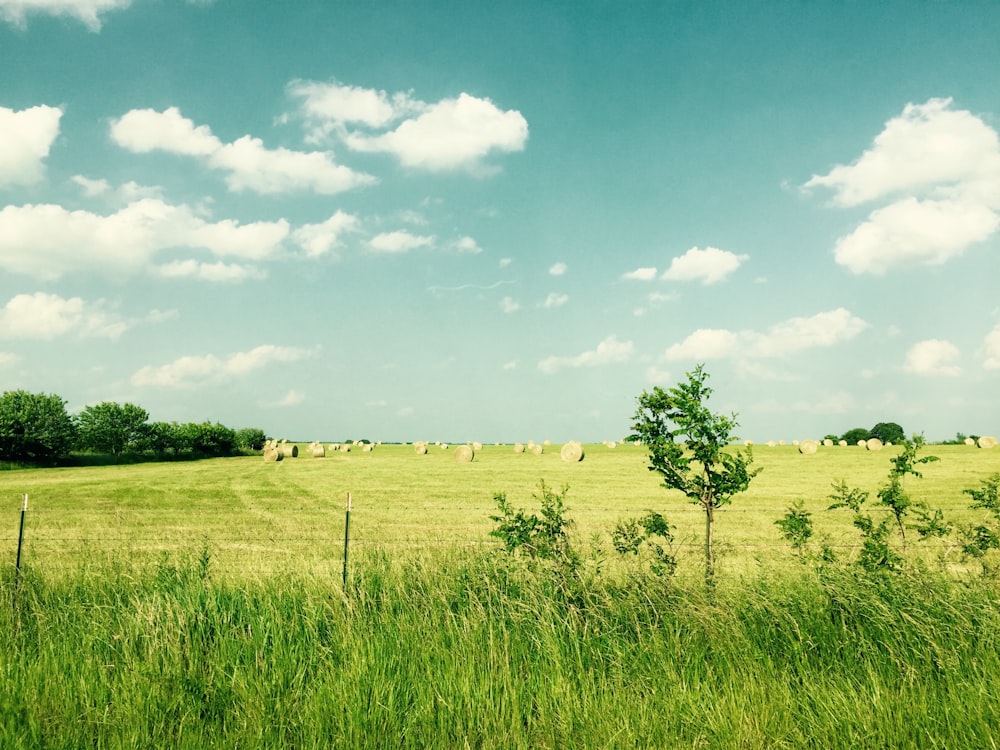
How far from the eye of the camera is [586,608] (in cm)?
622

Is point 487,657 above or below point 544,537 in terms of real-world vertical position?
below

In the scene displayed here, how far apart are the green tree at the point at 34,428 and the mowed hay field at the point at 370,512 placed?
21.6 m

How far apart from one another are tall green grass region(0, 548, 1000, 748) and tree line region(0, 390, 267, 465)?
58.6 meters

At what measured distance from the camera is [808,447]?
204 feet

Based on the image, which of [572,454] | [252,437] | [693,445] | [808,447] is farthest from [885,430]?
[693,445]

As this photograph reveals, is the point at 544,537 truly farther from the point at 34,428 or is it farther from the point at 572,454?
the point at 34,428

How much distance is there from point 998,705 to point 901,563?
2579 millimetres

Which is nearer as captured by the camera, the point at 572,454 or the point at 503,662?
the point at 503,662

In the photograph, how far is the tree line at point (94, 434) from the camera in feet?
179

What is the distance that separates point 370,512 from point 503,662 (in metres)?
16.3

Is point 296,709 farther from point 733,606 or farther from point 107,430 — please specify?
point 107,430

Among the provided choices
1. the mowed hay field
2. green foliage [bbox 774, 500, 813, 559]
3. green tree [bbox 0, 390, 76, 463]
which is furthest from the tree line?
green foliage [bbox 774, 500, 813, 559]

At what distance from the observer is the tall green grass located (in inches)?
178

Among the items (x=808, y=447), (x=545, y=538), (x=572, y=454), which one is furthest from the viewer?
(x=808, y=447)
